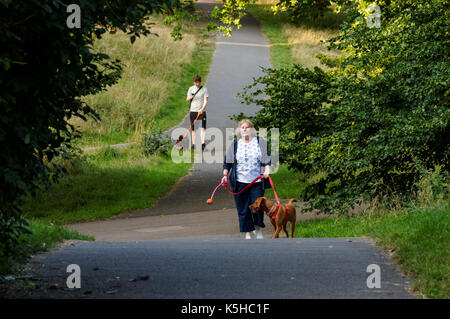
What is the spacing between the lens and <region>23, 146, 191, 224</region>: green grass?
645 inches

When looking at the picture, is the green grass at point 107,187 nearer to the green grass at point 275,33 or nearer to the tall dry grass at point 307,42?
the green grass at point 275,33

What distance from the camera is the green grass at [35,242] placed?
23.9 feet

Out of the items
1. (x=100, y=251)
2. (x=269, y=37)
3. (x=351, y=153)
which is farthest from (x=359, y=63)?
(x=269, y=37)

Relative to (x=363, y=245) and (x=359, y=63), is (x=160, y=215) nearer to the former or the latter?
(x=359, y=63)

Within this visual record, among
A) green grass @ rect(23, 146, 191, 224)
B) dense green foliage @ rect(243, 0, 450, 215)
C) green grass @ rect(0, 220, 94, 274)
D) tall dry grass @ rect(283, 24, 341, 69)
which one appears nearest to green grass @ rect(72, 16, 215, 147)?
green grass @ rect(23, 146, 191, 224)

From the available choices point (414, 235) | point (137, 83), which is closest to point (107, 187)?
point (414, 235)

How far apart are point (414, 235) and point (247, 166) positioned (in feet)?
11.5

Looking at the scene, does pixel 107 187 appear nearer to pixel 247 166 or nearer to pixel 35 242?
pixel 247 166

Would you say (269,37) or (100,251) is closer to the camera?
(100,251)

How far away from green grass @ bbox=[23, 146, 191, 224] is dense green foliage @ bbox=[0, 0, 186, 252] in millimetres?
10044

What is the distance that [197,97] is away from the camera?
2166 centimetres

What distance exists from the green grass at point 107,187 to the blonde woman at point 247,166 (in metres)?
5.38

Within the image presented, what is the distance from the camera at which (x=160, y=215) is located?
51.9 ft

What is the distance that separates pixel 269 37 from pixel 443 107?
35.8 metres
